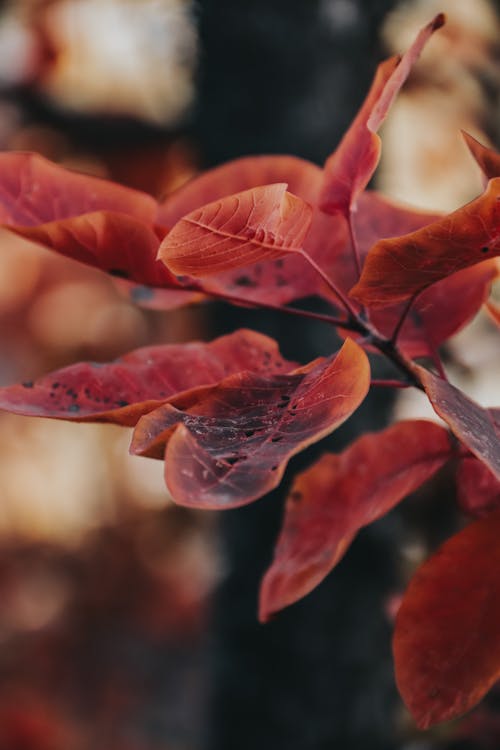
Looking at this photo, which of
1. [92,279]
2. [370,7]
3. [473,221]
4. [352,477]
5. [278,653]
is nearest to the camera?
[473,221]

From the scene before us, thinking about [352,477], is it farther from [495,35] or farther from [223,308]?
[495,35]

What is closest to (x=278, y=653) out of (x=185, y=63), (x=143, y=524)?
(x=185, y=63)

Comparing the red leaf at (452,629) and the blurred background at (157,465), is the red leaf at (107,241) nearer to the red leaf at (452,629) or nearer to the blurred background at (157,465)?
the red leaf at (452,629)

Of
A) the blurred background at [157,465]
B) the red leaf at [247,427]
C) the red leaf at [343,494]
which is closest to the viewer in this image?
the red leaf at [247,427]

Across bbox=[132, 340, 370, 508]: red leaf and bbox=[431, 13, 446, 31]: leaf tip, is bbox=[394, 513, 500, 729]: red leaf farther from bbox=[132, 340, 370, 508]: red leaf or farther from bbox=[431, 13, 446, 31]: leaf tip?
bbox=[431, 13, 446, 31]: leaf tip

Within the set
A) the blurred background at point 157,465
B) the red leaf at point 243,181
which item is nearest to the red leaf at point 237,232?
the red leaf at point 243,181

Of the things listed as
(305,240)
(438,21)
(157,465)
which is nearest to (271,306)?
(305,240)

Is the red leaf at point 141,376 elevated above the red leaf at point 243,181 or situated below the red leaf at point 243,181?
below

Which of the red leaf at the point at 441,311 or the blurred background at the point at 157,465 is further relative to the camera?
the blurred background at the point at 157,465
